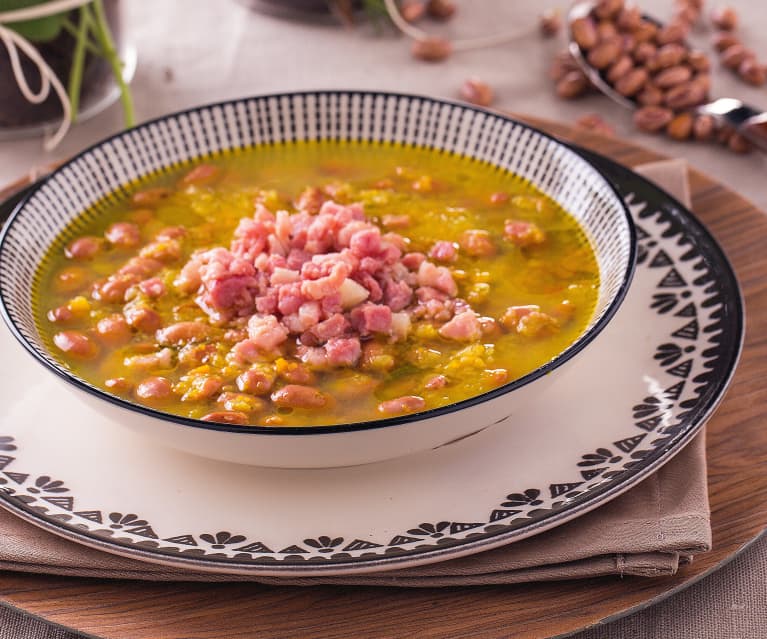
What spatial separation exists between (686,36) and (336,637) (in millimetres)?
3279

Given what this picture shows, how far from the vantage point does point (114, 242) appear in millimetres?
2768

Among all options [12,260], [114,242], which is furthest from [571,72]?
[12,260]

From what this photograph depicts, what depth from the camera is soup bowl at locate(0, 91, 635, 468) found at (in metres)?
1.99

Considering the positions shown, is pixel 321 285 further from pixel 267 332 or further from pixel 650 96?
pixel 650 96

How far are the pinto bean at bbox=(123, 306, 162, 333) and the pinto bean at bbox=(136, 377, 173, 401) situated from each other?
201 millimetres

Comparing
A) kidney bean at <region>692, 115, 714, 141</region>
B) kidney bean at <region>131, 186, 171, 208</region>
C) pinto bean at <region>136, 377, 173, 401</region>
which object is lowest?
pinto bean at <region>136, 377, 173, 401</region>

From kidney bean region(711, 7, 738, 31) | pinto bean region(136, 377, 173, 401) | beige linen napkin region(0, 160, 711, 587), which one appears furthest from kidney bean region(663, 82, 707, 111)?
pinto bean region(136, 377, 173, 401)

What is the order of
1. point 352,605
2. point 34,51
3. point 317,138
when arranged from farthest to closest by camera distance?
point 34,51 < point 317,138 < point 352,605

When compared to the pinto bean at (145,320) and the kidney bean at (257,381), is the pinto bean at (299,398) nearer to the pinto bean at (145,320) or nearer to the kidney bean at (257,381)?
the kidney bean at (257,381)

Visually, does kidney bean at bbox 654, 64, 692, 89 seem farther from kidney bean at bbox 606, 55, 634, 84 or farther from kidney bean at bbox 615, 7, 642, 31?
kidney bean at bbox 615, 7, 642, 31

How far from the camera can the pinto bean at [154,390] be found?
7.29ft

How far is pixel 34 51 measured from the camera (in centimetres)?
338

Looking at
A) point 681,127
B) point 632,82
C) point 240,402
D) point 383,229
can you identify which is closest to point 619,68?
point 632,82

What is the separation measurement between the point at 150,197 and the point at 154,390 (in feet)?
2.92
